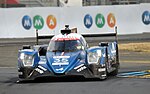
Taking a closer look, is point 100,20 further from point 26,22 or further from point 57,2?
point 57,2

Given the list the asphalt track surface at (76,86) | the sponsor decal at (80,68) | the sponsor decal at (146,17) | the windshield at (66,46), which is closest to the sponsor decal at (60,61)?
the sponsor decal at (80,68)

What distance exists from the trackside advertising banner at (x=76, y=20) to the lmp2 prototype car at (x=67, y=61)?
22.8 m

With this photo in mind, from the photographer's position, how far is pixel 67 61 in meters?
13.1

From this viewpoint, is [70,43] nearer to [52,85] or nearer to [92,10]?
[52,85]

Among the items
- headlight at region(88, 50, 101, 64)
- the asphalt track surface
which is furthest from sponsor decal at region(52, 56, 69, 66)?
headlight at region(88, 50, 101, 64)

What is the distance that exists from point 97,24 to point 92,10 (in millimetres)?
1672

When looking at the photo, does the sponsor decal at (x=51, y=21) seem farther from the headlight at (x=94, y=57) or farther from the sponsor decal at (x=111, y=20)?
the headlight at (x=94, y=57)

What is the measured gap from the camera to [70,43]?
46.7 ft

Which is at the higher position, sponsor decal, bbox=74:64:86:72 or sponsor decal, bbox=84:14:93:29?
sponsor decal, bbox=84:14:93:29

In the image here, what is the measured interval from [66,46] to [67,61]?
3.73 feet

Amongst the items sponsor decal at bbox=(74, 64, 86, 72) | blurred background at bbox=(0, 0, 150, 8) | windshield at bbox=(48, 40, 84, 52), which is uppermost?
blurred background at bbox=(0, 0, 150, 8)

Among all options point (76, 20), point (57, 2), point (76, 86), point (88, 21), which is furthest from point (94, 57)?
point (57, 2)

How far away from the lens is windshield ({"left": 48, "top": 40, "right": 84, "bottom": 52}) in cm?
1402

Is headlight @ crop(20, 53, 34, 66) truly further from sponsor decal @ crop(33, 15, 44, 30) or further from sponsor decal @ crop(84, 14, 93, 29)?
sponsor decal @ crop(84, 14, 93, 29)
